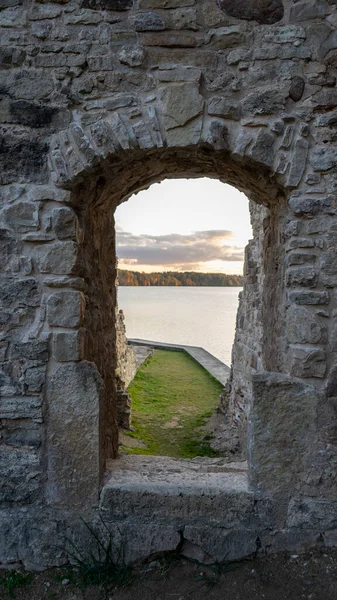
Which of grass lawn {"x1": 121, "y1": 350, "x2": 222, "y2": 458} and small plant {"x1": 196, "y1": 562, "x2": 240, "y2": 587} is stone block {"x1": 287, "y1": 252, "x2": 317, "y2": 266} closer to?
small plant {"x1": 196, "y1": 562, "x2": 240, "y2": 587}

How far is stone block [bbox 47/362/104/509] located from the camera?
8.26 ft

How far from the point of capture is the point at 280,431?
2.48 metres

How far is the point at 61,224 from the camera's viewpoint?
2.51 meters

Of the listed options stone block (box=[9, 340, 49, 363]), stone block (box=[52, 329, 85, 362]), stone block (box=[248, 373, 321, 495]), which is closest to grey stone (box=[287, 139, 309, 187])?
stone block (box=[248, 373, 321, 495])

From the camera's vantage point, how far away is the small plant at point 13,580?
93.6 inches

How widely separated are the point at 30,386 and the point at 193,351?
8.94 m

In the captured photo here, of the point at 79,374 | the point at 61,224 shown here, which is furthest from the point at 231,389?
the point at 61,224

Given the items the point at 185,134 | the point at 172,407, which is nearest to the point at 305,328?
the point at 185,134

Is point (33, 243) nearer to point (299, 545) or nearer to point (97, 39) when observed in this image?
point (97, 39)

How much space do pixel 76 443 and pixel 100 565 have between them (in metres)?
0.73

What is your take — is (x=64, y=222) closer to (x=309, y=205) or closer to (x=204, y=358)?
(x=309, y=205)

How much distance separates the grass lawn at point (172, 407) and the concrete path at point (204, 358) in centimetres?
14

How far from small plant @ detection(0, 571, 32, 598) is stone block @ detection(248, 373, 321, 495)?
151cm

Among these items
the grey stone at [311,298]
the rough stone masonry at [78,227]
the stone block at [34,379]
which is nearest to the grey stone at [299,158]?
the rough stone masonry at [78,227]
